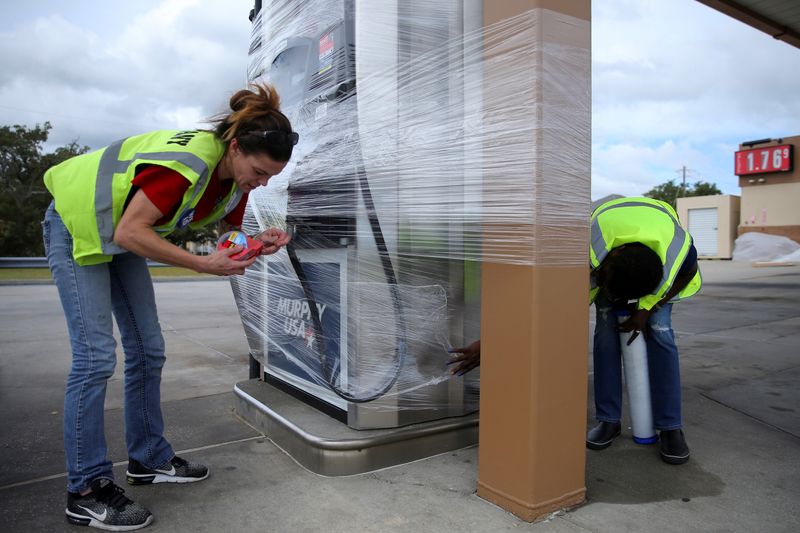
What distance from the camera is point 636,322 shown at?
7.70 feet

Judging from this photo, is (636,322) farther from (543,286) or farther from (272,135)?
(272,135)

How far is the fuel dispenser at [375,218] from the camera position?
202cm

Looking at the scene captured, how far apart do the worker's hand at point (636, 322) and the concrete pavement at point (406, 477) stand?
0.53 m

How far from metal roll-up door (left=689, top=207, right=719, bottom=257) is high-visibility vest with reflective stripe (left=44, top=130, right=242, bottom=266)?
3124 centimetres

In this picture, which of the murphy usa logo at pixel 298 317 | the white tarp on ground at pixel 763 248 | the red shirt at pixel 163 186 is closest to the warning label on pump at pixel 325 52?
the red shirt at pixel 163 186

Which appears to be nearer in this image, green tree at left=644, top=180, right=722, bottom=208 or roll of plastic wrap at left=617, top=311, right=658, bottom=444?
roll of plastic wrap at left=617, top=311, right=658, bottom=444

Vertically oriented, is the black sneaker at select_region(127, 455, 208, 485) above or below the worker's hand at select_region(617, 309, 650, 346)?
below

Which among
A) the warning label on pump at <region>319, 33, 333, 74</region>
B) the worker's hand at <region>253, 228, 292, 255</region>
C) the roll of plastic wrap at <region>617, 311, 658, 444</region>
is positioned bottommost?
the roll of plastic wrap at <region>617, 311, 658, 444</region>

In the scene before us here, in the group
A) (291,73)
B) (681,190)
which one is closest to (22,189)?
(291,73)

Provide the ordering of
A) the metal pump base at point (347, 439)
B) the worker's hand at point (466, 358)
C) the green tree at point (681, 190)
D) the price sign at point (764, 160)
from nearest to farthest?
the metal pump base at point (347, 439) < the worker's hand at point (466, 358) < the price sign at point (764, 160) < the green tree at point (681, 190)

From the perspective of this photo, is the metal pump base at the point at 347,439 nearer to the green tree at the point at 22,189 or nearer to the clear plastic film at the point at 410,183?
the clear plastic film at the point at 410,183

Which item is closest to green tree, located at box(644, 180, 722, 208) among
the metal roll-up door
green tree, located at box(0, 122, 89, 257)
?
the metal roll-up door

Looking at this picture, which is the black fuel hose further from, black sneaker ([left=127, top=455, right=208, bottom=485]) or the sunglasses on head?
black sneaker ([left=127, top=455, right=208, bottom=485])

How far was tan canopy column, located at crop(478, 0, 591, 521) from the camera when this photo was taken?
5.61 feet
